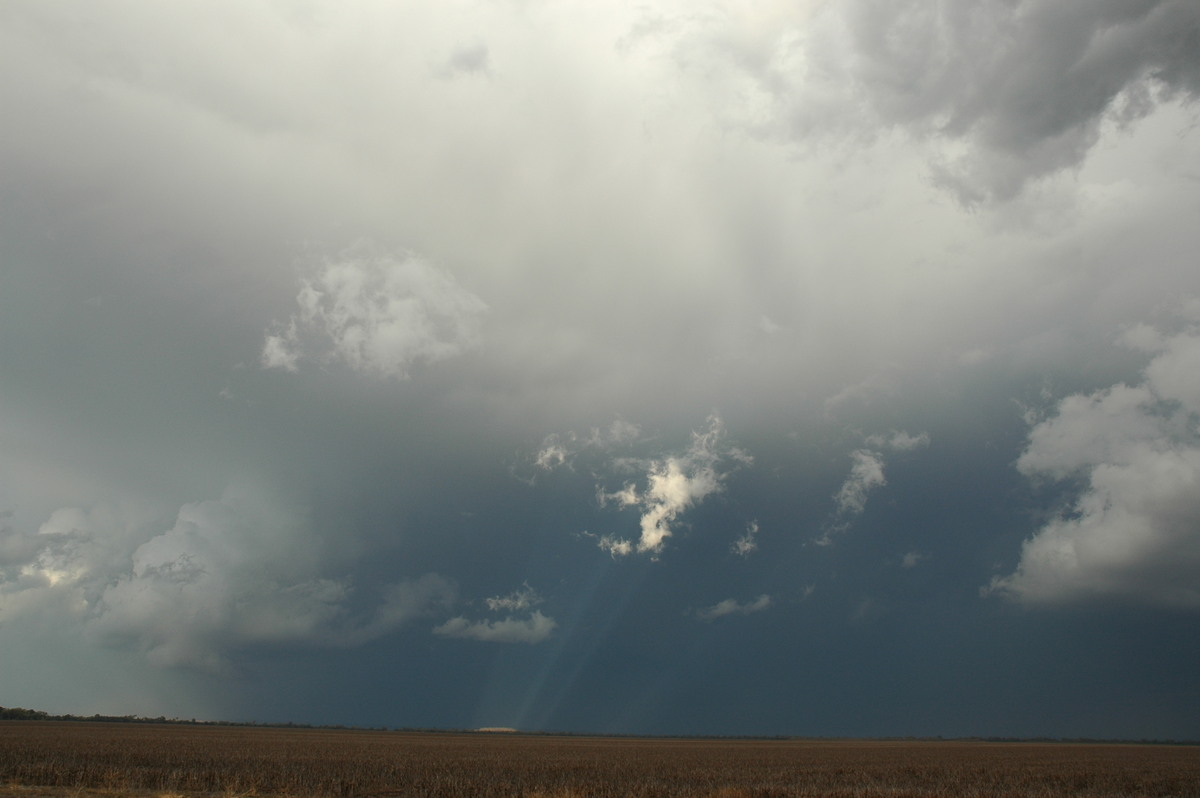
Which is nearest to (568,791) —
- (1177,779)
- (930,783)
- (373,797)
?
(373,797)

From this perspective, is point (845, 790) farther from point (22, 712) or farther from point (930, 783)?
point (22, 712)

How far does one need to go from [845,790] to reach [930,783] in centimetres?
1127

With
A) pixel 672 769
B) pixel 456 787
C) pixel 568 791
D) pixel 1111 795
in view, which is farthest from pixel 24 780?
pixel 1111 795

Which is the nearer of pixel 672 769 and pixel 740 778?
pixel 740 778

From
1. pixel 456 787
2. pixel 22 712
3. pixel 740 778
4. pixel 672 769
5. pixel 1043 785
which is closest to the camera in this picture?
pixel 456 787

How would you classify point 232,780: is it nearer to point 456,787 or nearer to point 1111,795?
point 456,787

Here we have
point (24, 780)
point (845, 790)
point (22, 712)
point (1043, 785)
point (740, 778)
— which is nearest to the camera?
point (24, 780)

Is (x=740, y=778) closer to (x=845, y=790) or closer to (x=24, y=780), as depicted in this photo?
(x=845, y=790)

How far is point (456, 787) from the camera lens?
38.3 m

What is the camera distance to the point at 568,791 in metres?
36.0

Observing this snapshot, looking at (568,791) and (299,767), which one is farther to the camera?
(299,767)

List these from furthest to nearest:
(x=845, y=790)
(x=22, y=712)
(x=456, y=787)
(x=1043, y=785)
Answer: (x=22, y=712) < (x=1043, y=785) < (x=845, y=790) < (x=456, y=787)

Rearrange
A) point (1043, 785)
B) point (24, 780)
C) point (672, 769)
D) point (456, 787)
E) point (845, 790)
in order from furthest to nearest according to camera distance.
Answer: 1. point (672, 769)
2. point (1043, 785)
3. point (845, 790)
4. point (456, 787)
5. point (24, 780)

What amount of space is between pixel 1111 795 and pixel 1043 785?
5567 mm
